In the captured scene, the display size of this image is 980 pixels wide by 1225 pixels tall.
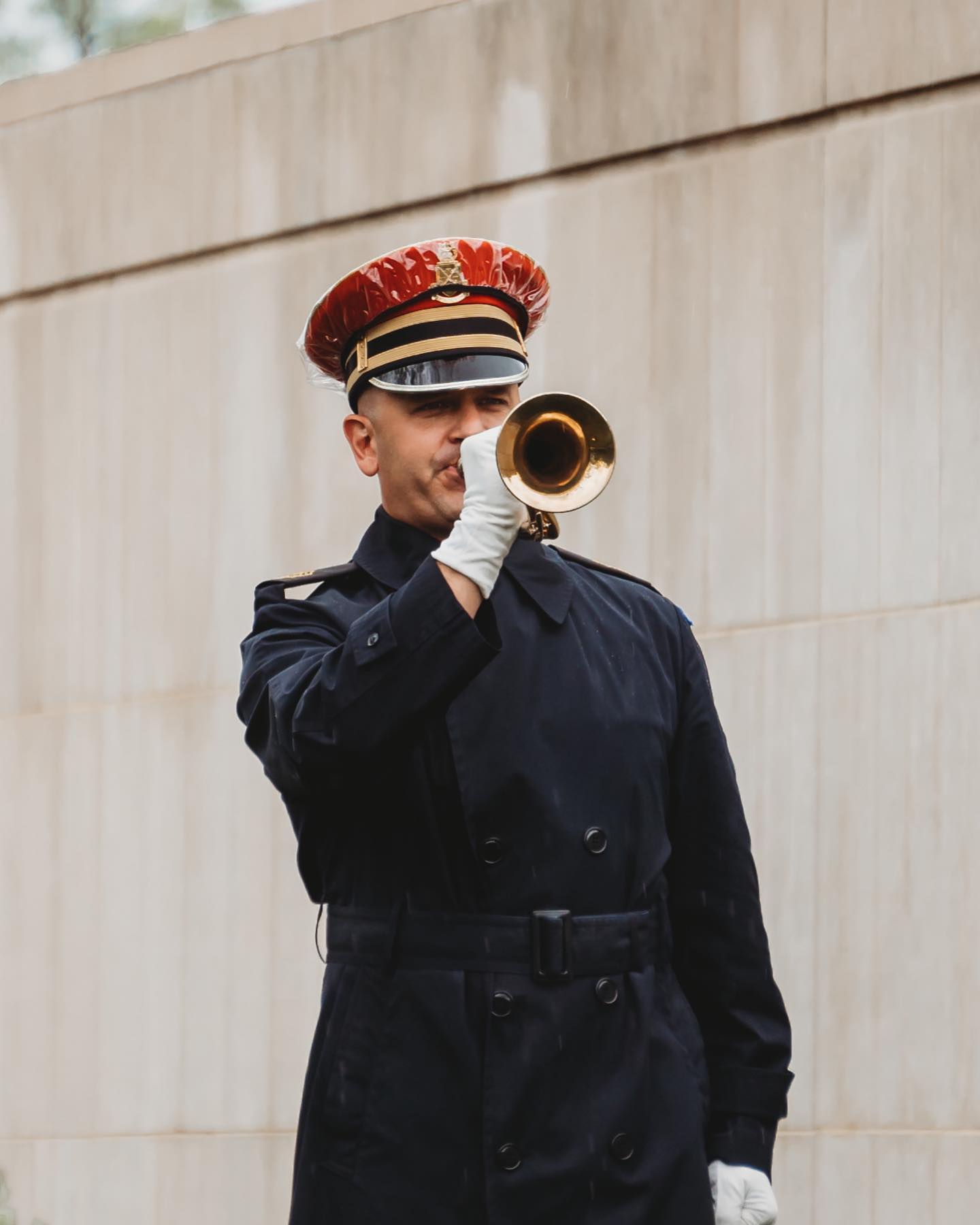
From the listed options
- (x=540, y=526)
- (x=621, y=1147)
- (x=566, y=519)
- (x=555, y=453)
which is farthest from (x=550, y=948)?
(x=566, y=519)

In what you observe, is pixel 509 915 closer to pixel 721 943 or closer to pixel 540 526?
pixel 721 943

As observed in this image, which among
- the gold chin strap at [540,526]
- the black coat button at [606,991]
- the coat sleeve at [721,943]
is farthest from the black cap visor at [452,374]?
the black coat button at [606,991]

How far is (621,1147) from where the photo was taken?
139 inches

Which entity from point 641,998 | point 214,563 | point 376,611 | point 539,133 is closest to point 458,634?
point 376,611

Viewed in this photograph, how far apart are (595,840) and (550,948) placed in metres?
0.18

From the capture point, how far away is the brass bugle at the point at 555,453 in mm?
3332

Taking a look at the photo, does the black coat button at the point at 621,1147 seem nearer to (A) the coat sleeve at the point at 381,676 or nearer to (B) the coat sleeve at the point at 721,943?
(B) the coat sleeve at the point at 721,943

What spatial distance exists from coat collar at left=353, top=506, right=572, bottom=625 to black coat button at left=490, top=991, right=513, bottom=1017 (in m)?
0.62

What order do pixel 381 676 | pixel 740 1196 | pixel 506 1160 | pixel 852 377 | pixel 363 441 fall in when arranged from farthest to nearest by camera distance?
pixel 852 377 → pixel 363 441 → pixel 740 1196 → pixel 506 1160 → pixel 381 676

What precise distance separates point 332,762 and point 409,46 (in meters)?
3.67

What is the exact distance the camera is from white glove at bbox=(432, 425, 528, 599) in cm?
335

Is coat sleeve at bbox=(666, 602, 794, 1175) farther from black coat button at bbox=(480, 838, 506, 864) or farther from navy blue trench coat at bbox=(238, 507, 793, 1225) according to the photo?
black coat button at bbox=(480, 838, 506, 864)

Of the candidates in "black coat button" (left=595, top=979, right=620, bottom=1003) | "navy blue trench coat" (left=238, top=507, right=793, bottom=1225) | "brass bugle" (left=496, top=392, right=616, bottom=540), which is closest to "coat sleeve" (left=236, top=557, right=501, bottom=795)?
"navy blue trench coat" (left=238, top=507, right=793, bottom=1225)

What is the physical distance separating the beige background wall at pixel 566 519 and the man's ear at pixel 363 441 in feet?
6.41
